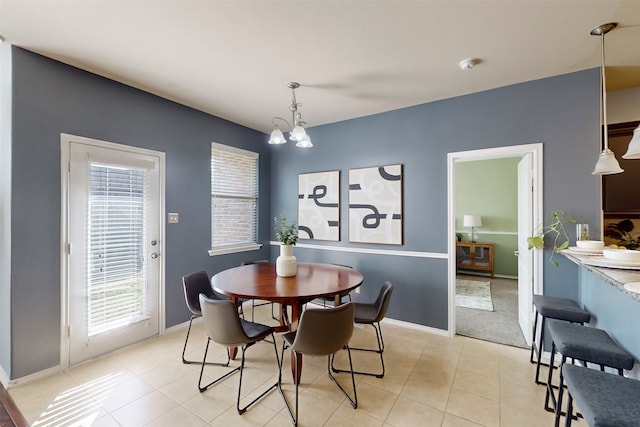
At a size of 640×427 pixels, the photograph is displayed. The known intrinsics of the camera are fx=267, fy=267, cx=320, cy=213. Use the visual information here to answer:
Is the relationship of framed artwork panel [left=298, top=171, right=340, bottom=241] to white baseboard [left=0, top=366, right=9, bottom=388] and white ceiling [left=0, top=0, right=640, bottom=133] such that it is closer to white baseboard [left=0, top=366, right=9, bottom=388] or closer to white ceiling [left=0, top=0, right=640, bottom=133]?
white ceiling [left=0, top=0, right=640, bottom=133]

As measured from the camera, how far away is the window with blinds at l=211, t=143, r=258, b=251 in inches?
147

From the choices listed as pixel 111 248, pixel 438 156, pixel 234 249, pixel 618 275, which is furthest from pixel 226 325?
pixel 438 156

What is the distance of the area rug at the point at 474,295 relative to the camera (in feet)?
13.1

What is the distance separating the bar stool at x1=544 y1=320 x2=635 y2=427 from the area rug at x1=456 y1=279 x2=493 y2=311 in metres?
2.26

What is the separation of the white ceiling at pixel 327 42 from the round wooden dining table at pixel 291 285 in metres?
1.93

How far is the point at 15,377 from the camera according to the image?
212 cm

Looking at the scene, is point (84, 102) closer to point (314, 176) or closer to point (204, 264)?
point (204, 264)

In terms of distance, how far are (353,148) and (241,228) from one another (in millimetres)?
2058

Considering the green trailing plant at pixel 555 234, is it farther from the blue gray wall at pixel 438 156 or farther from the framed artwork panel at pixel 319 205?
the framed artwork panel at pixel 319 205

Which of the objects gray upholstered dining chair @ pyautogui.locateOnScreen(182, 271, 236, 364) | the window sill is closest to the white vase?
gray upholstered dining chair @ pyautogui.locateOnScreen(182, 271, 236, 364)

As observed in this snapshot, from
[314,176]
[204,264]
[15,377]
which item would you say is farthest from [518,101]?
[15,377]

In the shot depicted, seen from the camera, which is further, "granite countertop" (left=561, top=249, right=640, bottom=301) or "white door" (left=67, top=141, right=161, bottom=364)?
"white door" (left=67, top=141, right=161, bottom=364)

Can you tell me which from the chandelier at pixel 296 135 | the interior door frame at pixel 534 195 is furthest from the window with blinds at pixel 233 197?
the interior door frame at pixel 534 195

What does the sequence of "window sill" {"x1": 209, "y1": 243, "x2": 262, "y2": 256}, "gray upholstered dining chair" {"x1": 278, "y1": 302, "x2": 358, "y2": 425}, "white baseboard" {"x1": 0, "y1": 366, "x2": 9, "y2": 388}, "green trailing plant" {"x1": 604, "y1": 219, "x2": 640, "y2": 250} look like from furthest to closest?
"window sill" {"x1": 209, "y1": 243, "x2": 262, "y2": 256} < "green trailing plant" {"x1": 604, "y1": 219, "x2": 640, "y2": 250} < "white baseboard" {"x1": 0, "y1": 366, "x2": 9, "y2": 388} < "gray upholstered dining chair" {"x1": 278, "y1": 302, "x2": 358, "y2": 425}
